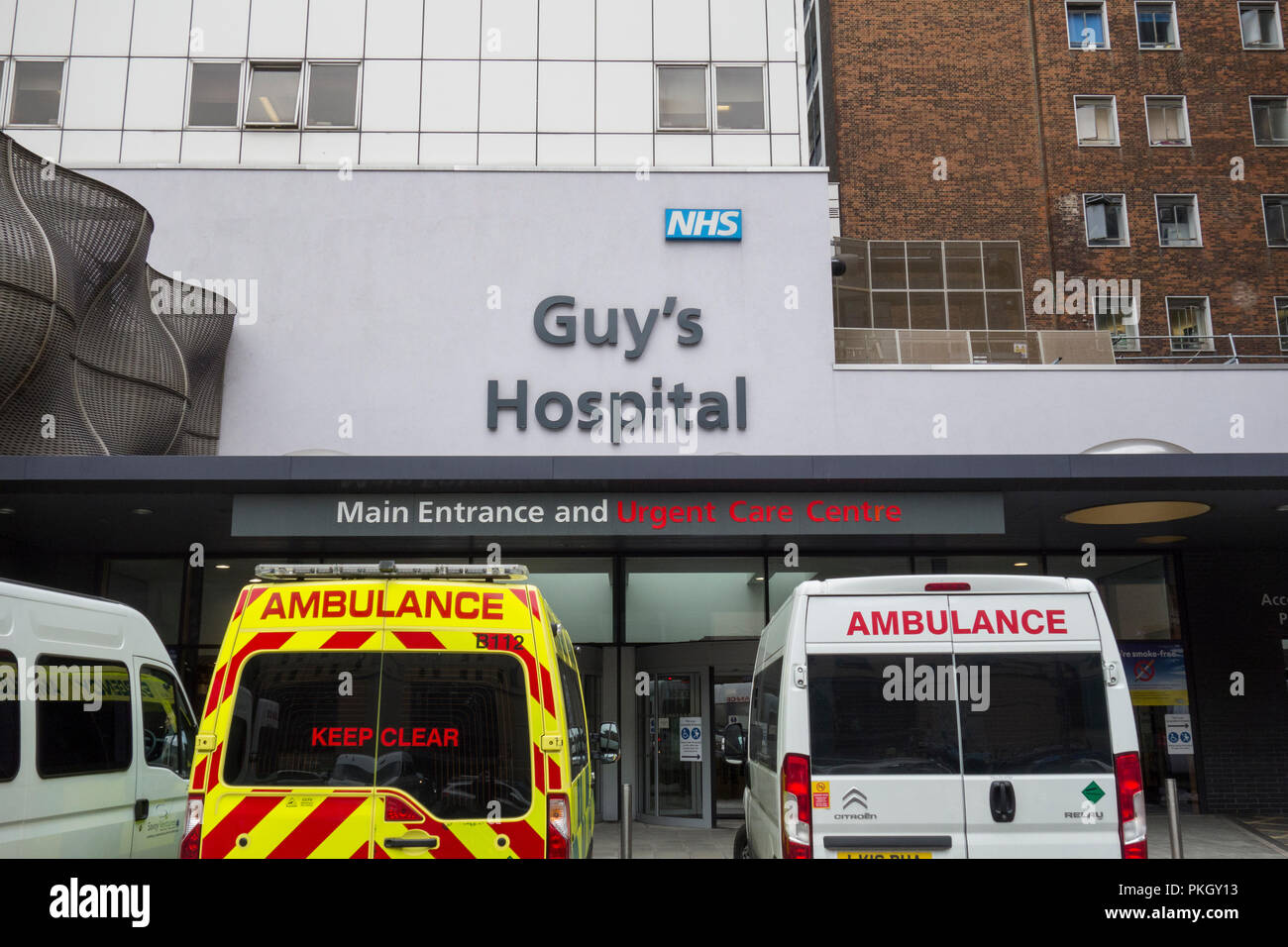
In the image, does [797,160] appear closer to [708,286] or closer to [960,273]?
[708,286]

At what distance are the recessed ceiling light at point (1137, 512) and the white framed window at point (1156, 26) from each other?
28289 millimetres

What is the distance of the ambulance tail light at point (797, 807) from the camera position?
5.87 metres

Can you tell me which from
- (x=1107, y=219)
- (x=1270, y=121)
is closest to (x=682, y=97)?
(x=1107, y=219)

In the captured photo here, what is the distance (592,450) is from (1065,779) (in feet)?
36.2

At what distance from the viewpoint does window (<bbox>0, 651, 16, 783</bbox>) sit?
221 inches

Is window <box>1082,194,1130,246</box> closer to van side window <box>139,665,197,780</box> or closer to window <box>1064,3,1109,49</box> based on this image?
window <box>1064,3,1109,49</box>

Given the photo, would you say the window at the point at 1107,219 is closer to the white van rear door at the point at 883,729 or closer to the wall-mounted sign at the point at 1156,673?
the wall-mounted sign at the point at 1156,673

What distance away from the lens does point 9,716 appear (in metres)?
5.68

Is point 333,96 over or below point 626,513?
over

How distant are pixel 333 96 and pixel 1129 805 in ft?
62.1

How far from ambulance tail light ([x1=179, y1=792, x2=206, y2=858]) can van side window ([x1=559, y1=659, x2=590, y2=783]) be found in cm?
208

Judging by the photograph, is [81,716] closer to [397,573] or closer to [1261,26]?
[397,573]

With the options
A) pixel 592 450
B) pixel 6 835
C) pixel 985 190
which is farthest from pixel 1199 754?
pixel 985 190

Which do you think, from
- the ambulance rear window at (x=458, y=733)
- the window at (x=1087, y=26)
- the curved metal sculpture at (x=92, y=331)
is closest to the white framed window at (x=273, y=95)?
the curved metal sculpture at (x=92, y=331)
